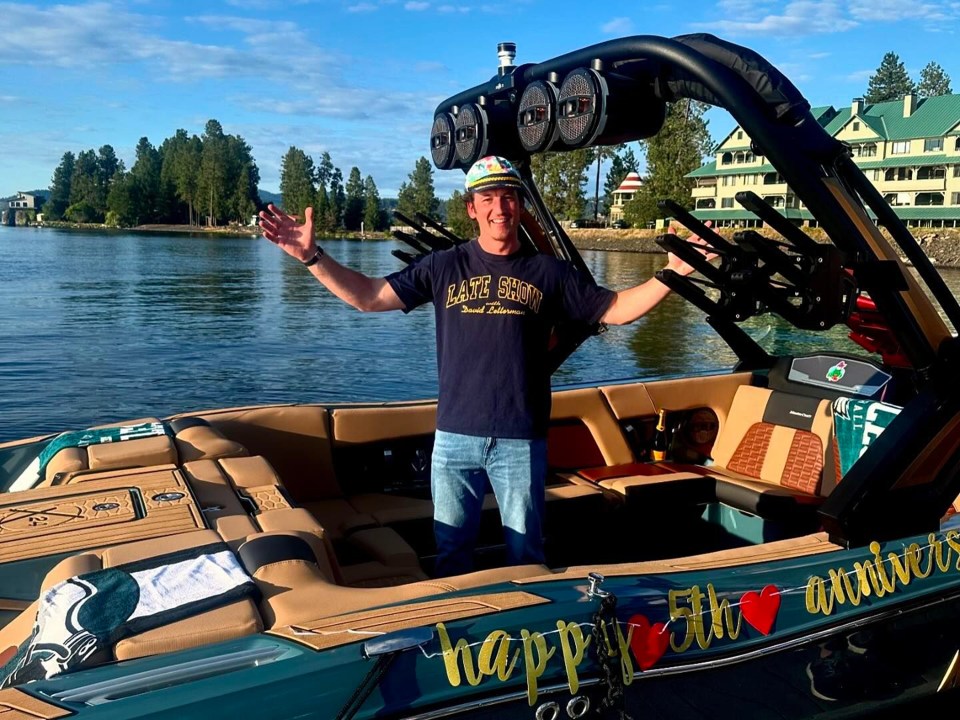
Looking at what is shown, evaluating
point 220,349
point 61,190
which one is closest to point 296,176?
point 61,190

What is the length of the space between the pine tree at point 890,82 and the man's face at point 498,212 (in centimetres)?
8448

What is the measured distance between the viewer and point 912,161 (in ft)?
147

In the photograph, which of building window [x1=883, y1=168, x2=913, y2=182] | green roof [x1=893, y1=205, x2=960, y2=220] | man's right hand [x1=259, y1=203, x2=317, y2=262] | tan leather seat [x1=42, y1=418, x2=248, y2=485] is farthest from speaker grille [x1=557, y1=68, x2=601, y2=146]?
building window [x1=883, y1=168, x2=913, y2=182]

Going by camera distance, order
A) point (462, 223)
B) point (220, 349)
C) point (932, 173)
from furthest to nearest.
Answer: point (932, 173) → point (462, 223) → point (220, 349)

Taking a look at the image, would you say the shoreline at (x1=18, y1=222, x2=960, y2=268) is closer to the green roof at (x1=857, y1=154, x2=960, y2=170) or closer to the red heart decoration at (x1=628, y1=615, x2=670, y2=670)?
the red heart decoration at (x1=628, y1=615, x2=670, y2=670)

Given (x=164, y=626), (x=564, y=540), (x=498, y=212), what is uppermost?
(x=498, y=212)

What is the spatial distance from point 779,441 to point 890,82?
84838 millimetres

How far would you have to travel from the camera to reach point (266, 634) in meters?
1.85

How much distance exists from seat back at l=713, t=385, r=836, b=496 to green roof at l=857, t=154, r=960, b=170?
44.7 m

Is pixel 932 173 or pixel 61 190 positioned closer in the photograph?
pixel 932 173

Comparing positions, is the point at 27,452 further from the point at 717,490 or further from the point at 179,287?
the point at 179,287

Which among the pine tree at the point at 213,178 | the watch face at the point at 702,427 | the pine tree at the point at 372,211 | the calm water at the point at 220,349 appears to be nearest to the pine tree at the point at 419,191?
the pine tree at the point at 372,211

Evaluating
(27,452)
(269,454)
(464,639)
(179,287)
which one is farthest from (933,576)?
(179,287)

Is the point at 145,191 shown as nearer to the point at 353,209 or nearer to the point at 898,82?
the point at 353,209
